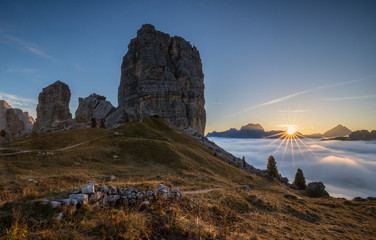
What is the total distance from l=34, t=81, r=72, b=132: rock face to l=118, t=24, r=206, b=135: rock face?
1231 inches

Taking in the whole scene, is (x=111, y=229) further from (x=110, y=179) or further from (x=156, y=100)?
(x=156, y=100)

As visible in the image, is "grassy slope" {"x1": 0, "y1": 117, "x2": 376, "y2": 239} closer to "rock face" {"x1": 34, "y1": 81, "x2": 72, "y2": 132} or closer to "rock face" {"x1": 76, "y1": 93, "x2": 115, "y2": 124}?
"rock face" {"x1": 76, "y1": 93, "x2": 115, "y2": 124}

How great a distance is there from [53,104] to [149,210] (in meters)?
117

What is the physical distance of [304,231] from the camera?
12375 millimetres

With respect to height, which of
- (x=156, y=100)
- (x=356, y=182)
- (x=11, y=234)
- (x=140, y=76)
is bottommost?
(x=356, y=182)

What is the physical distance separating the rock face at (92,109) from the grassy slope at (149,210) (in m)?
59.1

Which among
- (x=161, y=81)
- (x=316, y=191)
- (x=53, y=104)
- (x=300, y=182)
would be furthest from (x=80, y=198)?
(x=53, y=104)

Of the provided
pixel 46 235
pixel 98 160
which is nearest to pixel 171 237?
pixel 46 235

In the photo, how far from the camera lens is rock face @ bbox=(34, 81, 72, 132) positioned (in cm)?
9531

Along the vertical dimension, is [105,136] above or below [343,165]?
above

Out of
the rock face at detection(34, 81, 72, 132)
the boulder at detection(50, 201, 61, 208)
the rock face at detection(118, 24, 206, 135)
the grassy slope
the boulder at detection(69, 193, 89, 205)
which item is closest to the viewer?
the grassy slope

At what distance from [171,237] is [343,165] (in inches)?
9444

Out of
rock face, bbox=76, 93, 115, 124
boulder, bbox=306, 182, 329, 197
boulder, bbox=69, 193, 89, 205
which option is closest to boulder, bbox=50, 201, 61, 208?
boulder, bbox=69, 193, 89, 205

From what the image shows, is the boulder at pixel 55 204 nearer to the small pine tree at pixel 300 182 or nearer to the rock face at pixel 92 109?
the small pine tree at pixel 300 182
